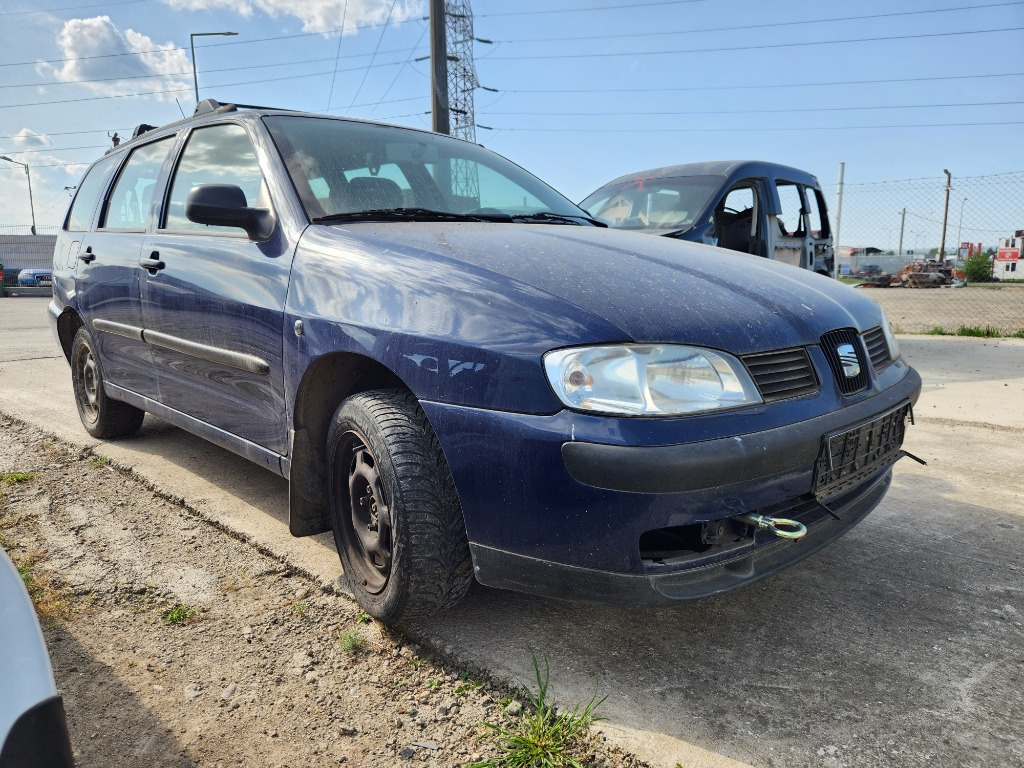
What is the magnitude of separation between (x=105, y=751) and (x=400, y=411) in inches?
40.4

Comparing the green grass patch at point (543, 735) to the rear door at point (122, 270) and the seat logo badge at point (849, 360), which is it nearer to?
the seat logo badge at point (849, 360)

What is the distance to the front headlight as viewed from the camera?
166 centimetres

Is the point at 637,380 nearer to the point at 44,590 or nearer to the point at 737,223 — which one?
the point at 44,590

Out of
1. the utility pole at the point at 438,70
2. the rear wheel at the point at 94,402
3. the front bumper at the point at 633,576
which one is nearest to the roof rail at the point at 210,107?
the rear wheel at the point at 94,402

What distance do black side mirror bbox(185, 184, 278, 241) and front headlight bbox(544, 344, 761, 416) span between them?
1.26m

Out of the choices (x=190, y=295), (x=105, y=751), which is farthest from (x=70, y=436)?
(x=105, y=751)

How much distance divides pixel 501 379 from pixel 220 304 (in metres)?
1.36

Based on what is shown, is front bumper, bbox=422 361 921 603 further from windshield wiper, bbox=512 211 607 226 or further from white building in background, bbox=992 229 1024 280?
white building in background, bbox=992 229 1024 280

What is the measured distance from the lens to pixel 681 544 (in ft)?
5.84

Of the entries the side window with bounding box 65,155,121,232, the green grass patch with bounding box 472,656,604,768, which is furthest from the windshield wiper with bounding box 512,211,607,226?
the side window with bounding box 65,155,121,232

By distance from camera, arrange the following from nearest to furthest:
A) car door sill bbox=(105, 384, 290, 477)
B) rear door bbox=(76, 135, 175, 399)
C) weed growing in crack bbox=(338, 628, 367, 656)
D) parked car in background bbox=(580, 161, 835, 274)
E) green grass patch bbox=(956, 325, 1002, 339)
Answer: weed growing in crack bbox=(338, 628, 367, 656) → car door sill bbox=(105, 384, 290, 477) → rear door bbox=(76, 135, 175, 399) → parked car in background bbox=(580, 161, 835, 274) → green grass patch bbox=(956, 325, 1002, 339)

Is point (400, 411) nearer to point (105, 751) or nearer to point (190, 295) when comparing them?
point (105, 751)

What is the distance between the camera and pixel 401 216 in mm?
2486

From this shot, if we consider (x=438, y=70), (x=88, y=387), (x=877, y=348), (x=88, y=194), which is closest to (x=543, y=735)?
(x=877, y=348)
